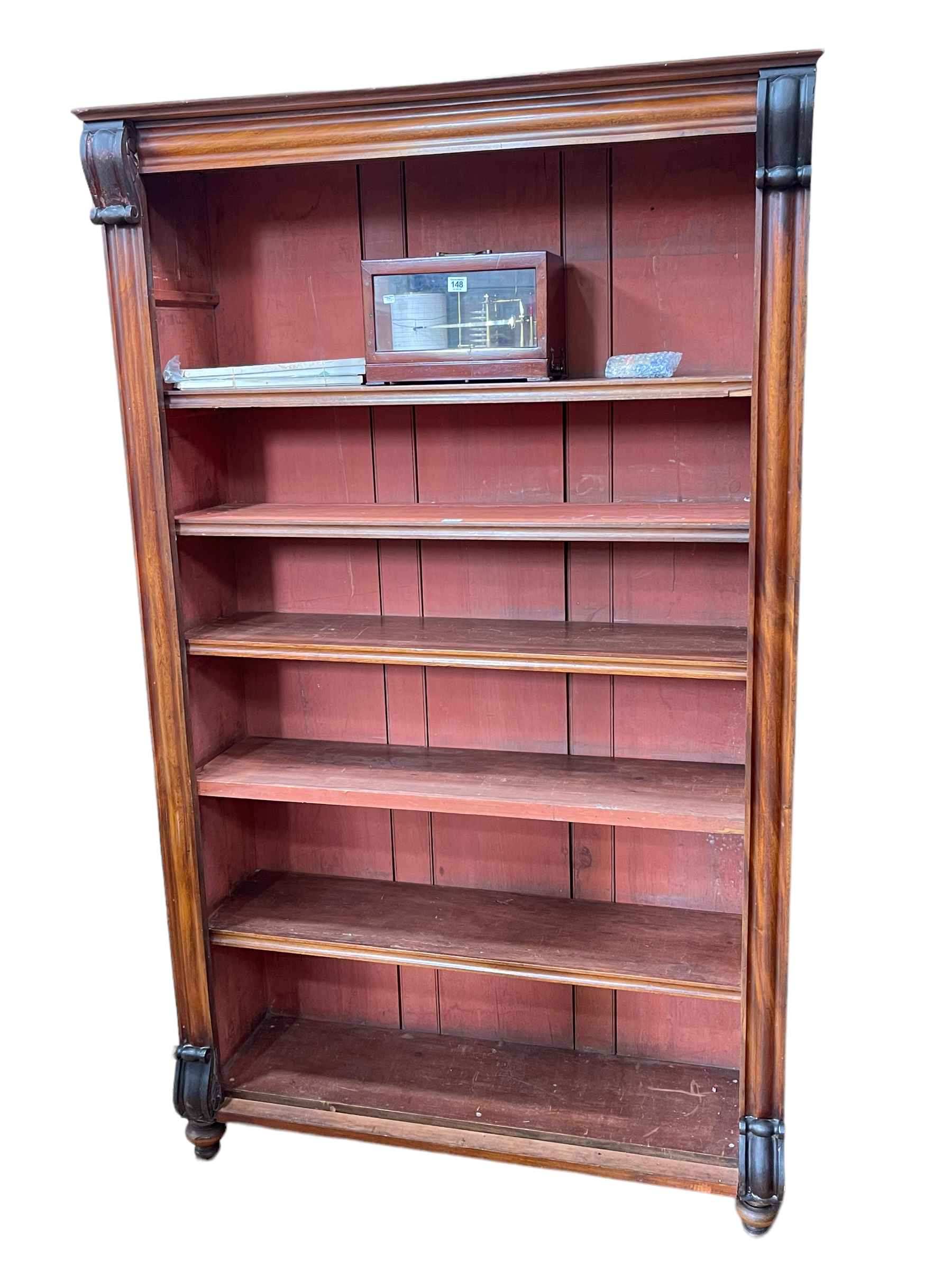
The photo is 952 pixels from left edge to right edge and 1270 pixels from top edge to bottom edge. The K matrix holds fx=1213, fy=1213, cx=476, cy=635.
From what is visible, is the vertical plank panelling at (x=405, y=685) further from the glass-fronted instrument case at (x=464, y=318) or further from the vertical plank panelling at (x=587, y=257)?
the vertical plank panelling at (x=587, y=257)

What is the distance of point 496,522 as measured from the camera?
2605mm

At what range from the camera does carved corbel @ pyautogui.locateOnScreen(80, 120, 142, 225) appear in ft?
8.24

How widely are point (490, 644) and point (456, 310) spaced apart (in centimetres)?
73

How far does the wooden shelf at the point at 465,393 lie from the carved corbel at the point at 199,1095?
5.08ft

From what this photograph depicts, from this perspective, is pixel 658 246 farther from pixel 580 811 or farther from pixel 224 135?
pixel 580 811

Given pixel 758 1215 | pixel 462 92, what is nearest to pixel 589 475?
pixel 462 92

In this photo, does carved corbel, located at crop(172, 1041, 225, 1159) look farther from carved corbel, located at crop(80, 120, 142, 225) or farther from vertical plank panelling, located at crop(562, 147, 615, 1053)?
carved corbel, located at crop(80, 120, 142, 225)

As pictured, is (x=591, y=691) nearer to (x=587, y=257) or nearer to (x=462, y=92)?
(x=587, y=257)

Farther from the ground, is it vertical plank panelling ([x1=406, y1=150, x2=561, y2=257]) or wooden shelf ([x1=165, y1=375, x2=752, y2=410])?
vertical plank panelling ([x1=406, y1=150, x2=561, y2=257])

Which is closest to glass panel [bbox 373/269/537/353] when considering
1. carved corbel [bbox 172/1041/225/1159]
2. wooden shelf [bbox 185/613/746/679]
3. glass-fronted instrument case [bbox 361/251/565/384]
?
glass-fronted instrument case [bbox 361/251/565/384]

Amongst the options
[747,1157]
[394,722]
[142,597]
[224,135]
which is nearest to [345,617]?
[394,722]

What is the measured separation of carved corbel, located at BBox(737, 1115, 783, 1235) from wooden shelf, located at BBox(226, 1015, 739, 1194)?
55mm

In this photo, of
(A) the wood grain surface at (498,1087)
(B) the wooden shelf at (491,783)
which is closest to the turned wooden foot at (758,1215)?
(A) the wood grain surface at (498,1087)

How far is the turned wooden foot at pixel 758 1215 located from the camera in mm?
2621
